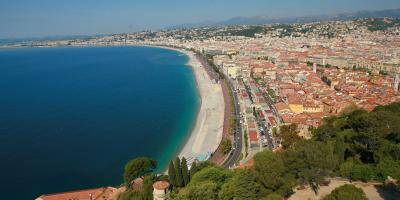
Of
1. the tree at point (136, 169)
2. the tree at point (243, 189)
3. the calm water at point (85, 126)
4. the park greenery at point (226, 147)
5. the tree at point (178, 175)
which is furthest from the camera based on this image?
the park greenery at point (226, 147)

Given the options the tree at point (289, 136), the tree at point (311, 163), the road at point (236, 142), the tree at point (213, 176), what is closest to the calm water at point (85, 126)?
the road at point (236, 142)

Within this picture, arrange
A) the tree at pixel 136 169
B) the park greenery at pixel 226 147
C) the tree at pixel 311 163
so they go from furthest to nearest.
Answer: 1. the park greenery at pixel 226 147
2. the tree at pixel 136 169
3. the tree at pixel 311 163

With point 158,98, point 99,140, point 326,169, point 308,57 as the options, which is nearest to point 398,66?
point 308,57

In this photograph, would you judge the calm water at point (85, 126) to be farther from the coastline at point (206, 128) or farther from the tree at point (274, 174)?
the tree at point (274, 174)

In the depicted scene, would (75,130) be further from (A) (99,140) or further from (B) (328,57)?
(B) (328,57)

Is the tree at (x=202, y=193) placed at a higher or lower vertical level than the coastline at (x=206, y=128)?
higher

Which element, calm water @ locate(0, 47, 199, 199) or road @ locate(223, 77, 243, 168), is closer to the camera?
road @ locate(223, 77, 243, 168)

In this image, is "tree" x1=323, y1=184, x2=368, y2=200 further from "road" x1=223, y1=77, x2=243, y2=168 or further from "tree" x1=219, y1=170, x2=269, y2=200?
"road" x1=223, y1=77, x2=243, y2=168

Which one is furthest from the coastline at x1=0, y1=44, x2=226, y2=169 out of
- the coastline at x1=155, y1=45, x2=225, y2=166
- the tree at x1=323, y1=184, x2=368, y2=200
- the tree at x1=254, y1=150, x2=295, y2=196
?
the tree at x1=323, y1=184, x2=368, y2=200
